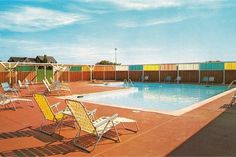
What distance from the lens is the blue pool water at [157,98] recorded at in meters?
10.2

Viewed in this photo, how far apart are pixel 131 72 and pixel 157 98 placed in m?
9.97

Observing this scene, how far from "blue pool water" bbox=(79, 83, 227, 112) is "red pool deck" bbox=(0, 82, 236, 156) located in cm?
276

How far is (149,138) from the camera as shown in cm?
431

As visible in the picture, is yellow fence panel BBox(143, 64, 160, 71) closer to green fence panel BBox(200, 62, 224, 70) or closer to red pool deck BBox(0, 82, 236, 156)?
green fence panel BBox(200, 62, 224, 70)

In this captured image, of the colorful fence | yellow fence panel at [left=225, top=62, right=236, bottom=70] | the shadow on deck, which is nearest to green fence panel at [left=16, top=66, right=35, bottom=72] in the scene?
the colorful fence

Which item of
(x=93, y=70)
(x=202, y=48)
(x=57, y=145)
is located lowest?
(x=57, y=145)

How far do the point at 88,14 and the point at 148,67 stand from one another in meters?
8.98

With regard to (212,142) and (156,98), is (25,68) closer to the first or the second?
(156,98)

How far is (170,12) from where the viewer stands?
44.1 feet

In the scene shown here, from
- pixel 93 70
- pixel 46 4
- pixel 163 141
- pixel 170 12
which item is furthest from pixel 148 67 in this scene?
pixel 163 141

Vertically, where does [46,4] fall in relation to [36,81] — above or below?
above

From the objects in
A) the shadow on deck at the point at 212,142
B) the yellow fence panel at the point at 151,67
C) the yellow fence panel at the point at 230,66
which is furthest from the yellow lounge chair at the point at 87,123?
the yellow fence panel at the point at 151,67

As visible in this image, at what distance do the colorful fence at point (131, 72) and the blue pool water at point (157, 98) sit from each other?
180cm

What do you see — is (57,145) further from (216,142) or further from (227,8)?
(227,8)
